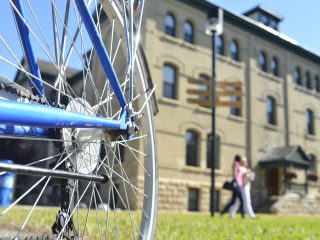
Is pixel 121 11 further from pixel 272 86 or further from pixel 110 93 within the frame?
pixel 272 86

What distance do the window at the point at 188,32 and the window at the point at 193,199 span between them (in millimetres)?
7805

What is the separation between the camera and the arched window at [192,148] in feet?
66.3

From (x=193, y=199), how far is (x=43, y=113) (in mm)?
A: 18889

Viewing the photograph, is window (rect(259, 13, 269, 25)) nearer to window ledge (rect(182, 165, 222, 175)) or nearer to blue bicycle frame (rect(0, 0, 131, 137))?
window ledge (rect(182, 165, 222, 175))

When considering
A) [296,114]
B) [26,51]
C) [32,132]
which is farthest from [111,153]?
[296,114]

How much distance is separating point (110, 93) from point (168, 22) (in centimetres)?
1900

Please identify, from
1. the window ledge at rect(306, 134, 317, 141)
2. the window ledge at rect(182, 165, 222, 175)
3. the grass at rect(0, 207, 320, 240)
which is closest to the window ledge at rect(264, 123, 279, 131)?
the window ledge at rect(306, 134, 317, 141)

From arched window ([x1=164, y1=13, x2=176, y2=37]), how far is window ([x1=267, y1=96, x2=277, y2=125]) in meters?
7.94

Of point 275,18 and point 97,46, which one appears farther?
point 275,18

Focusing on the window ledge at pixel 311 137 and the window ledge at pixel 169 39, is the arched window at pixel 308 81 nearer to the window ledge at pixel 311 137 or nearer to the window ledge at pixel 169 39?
the window ledge at pixel 311 137

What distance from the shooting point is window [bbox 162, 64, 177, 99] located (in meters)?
20.1

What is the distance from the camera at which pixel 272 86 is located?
25.0m

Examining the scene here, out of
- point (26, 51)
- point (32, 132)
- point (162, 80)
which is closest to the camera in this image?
point (32, 132)

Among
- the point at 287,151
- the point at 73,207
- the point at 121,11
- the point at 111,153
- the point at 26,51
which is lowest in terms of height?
the point at 73,207
